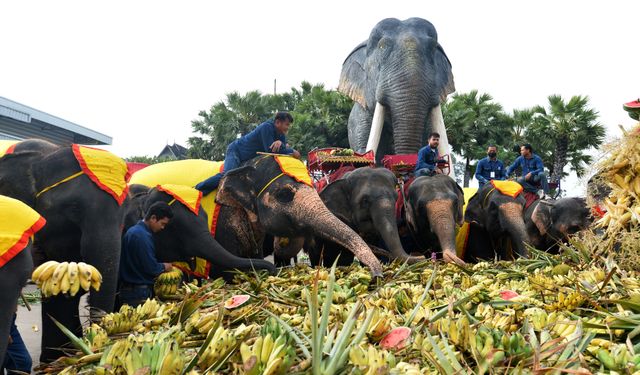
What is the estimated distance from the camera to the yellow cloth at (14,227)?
11.1 feet

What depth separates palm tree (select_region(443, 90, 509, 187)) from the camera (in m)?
31.1

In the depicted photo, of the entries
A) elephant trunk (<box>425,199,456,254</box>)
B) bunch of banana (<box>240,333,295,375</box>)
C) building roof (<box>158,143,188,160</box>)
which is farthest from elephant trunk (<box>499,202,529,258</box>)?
building roof (<box>158,143,188,160</box>)

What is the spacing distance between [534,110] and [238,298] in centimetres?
2961

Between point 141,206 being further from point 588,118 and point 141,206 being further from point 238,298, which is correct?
point 588,118

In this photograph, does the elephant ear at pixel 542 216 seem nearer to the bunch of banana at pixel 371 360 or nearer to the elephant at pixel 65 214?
the elephant at pixel 65 214

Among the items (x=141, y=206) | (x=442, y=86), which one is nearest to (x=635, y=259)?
(x=141, y=206)

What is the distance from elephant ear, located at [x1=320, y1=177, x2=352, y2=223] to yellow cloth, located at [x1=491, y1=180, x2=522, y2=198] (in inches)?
106

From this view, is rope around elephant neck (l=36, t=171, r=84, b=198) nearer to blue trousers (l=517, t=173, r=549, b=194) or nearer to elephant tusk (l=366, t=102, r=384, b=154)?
blue trousers (l=517, t=173, r=549, b=194)

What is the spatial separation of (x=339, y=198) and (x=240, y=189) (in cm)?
204

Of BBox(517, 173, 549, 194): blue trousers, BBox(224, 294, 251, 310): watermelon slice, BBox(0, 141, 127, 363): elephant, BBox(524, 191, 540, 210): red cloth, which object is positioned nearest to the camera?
BBox(224, 294, 251, 310): watermelon slice

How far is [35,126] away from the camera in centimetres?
2338

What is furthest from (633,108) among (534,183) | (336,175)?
(534,183)

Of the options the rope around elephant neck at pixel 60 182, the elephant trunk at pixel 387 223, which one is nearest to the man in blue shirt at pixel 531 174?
the elephant trunk at pixel 387 223

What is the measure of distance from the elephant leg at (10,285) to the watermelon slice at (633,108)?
4.03 metres
